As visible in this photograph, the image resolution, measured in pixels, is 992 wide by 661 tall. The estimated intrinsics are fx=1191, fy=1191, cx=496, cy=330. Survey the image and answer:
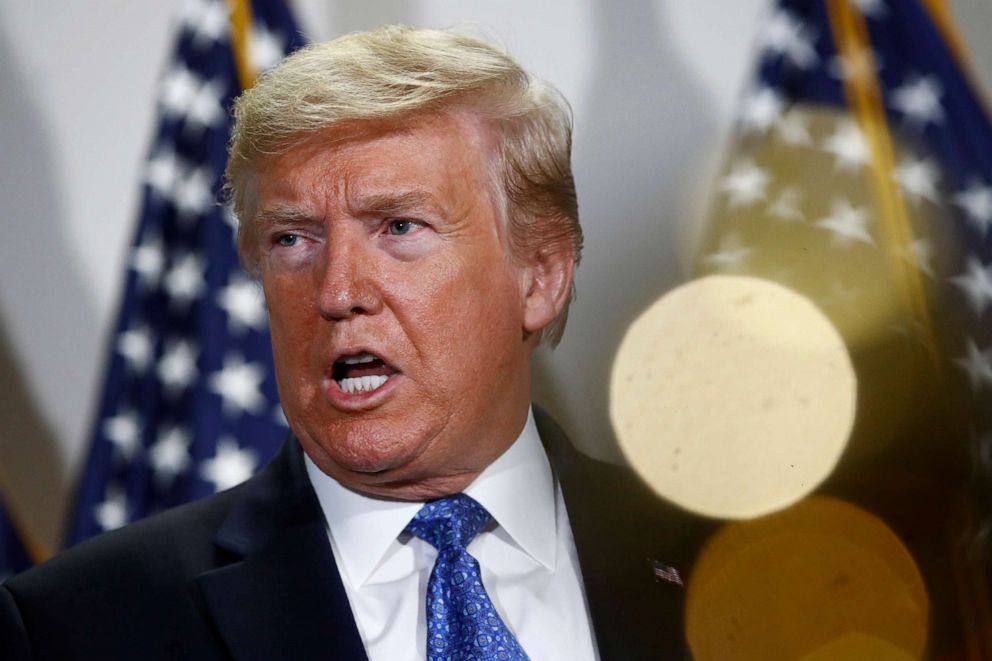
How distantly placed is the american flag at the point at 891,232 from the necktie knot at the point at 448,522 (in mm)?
972

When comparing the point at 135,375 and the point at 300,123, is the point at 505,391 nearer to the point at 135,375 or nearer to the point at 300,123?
the point at 300,123

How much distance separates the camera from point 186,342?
→ 2391mm

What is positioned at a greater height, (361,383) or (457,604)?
(361,383)

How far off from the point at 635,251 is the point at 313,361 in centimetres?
103

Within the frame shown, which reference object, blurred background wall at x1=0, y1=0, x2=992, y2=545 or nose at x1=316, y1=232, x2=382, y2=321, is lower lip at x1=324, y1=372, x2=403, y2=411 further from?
blurred background wall at x1=0, y1=0, x2=992, y2=545

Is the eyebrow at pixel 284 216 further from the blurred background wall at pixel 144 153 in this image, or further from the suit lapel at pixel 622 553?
Answer: the blurred background wall at pixel 144 153

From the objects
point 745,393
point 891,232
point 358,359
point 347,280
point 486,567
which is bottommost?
point 745,393

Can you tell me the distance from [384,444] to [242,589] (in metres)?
0.27

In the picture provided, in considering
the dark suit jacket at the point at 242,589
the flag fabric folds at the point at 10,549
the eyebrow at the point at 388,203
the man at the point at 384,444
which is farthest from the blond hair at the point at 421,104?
the flag fabric folds at the point at 10,549

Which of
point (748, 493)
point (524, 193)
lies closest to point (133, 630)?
point (524, 193)

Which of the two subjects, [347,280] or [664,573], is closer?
[347,280]

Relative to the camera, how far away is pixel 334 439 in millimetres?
1582

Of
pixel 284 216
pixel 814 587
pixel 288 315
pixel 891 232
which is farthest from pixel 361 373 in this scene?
pixel 891 232

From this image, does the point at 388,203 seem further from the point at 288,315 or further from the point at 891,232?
the point at 891,232
